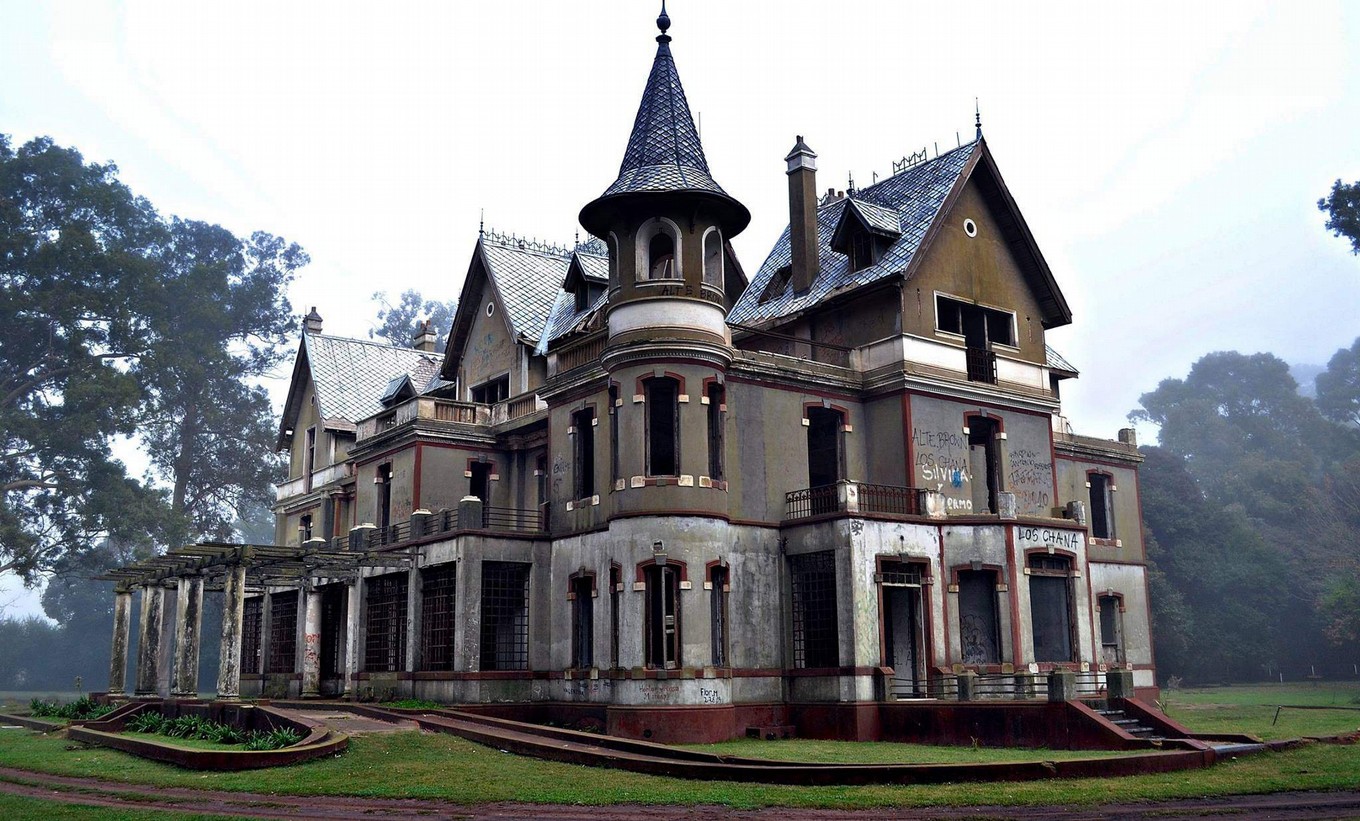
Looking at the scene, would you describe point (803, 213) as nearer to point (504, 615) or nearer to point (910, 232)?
point (910, 232)

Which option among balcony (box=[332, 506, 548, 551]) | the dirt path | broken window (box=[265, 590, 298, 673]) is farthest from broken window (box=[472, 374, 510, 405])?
the dirt path

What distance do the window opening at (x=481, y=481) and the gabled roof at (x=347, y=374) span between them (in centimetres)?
941

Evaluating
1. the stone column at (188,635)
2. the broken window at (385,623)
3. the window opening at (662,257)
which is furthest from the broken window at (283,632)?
the window opening at (662,257)

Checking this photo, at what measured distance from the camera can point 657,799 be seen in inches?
676

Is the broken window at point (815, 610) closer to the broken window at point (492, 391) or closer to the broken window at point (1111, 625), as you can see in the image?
the broken window at point (492, 391)

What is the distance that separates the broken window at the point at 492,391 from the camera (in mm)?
40469

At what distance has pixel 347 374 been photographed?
50.7 meters

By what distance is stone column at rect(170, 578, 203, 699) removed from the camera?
1282 inches

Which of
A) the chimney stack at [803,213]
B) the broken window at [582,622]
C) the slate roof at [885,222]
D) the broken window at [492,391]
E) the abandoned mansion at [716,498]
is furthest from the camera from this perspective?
the broken window at [492,391]

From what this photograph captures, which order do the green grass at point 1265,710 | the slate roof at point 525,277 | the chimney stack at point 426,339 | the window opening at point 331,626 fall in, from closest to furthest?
the green grass at point 1265,710 → the window opening at point 331,626 → the slate roof at point 525,277 → the chimney stack at point 426,339

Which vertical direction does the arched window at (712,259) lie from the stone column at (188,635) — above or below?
above

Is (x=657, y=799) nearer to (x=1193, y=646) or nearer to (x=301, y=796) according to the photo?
(x=301, y=796)

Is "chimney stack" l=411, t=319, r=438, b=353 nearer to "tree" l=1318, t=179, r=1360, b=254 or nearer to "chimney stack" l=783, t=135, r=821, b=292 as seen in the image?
"chimney stack" l=783, t=135, r=821, b=292

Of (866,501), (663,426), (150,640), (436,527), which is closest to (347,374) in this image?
(150,640)
